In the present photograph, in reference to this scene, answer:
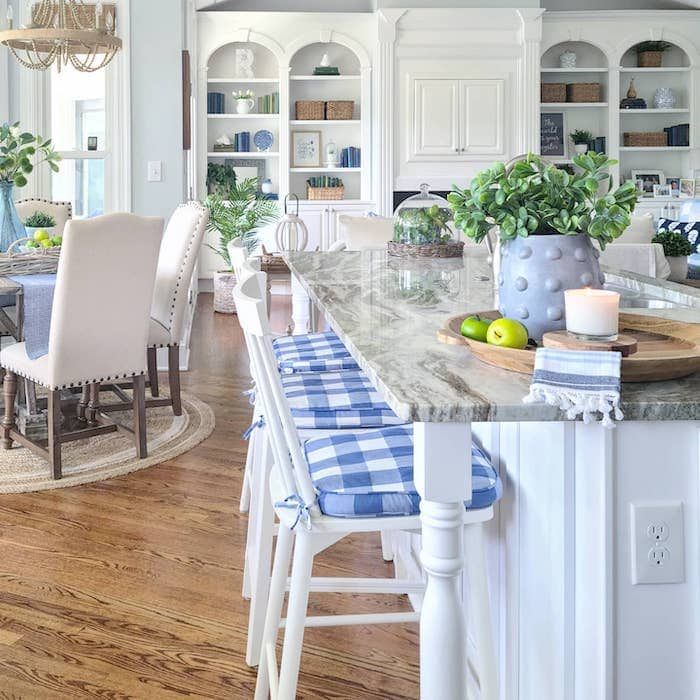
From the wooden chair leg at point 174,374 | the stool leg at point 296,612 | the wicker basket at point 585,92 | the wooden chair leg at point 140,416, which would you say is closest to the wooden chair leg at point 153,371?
the wooden chair leg at point 174,374

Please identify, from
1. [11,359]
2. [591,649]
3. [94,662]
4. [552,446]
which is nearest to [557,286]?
[552,446]

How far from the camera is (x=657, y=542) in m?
1.16

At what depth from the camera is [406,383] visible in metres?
1.16

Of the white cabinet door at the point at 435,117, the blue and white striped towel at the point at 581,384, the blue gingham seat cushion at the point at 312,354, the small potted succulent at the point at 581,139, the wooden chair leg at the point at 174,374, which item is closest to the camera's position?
the blue and white striped towel at the point at 581,384

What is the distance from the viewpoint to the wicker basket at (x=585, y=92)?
9.43 meters

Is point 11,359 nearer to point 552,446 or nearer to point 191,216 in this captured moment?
point 191,216

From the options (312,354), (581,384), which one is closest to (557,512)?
(581,384)

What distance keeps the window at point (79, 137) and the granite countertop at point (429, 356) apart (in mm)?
3854

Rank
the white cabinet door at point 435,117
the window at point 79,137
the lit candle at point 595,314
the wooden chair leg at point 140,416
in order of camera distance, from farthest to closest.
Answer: the white cabinet door at point 435,117
the window at point 79,137
the wooden chair leg at point 140,416
the lit candle at point 595,314

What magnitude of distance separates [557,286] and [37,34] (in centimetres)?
358

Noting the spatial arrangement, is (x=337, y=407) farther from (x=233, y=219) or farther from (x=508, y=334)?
(x=233, y=219)

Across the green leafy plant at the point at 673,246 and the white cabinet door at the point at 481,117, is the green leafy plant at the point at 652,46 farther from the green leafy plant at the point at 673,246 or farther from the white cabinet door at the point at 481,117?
the green leafy plant at the point at 673,246

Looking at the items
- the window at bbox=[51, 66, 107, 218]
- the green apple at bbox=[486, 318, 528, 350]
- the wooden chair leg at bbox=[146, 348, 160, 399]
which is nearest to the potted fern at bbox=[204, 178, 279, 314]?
the window at bbox=[51, 66, 107, 218]

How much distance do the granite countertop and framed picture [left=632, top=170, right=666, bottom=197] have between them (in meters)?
7.70
